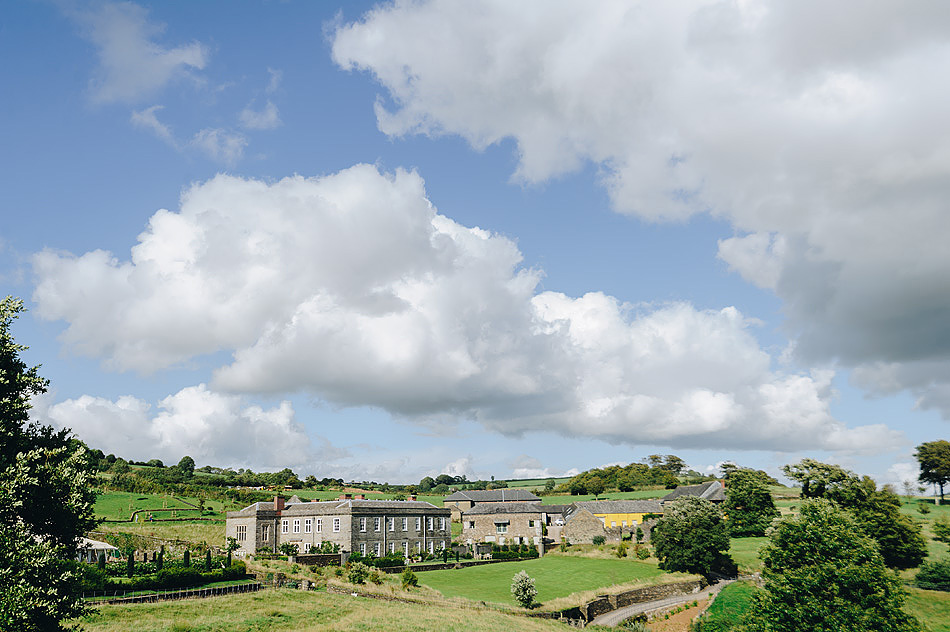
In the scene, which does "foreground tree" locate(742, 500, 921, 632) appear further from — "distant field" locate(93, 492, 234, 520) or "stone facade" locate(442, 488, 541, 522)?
"distant field" locate(93, 492, 234, 520)

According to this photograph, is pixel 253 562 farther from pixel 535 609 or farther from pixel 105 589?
pixel 535 609

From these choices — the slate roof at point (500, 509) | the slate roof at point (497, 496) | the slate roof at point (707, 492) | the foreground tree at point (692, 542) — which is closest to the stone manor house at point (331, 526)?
the slate roof at point (500, 509)

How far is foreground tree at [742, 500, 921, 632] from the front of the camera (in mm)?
32031

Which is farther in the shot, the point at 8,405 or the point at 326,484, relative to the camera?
the point at 326,484

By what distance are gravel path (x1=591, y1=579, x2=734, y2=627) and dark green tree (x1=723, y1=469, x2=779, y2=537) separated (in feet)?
83.2

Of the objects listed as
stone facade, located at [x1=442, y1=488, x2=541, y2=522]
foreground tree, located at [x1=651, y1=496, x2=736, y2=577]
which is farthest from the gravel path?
stone facade, located at [x1=442, y1=488, x2=541, y2=522]

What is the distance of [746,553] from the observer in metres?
77.1

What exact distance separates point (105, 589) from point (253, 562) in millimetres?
21422

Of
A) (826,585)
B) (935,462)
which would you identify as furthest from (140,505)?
(935,462)

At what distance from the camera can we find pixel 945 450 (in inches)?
4013

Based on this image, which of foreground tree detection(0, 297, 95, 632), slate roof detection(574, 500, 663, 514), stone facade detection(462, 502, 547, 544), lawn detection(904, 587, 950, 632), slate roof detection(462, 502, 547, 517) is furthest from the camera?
slate roof detection(574, 500, 663, 514)

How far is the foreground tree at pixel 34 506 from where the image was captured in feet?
62.1

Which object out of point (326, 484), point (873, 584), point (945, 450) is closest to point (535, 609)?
point (873, 584)

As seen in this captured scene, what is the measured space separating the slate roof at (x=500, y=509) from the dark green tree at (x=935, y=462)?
67358 millimetres
